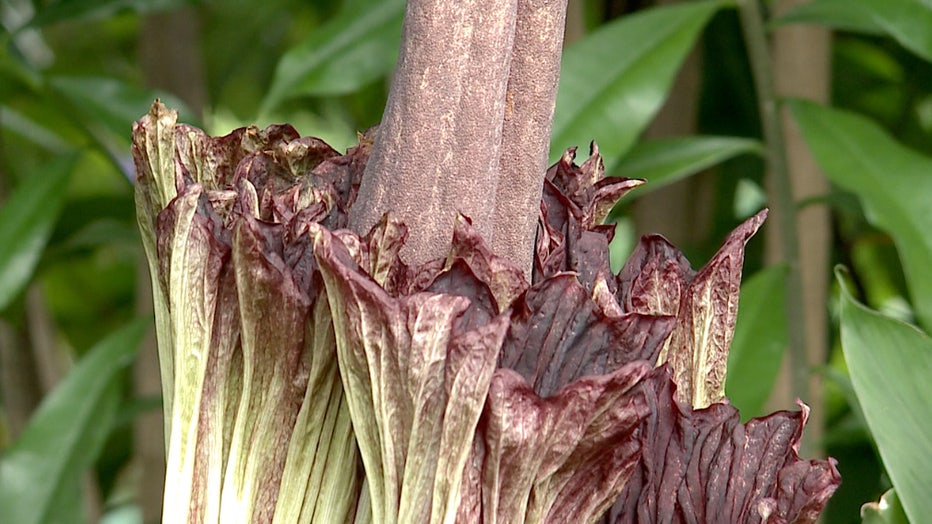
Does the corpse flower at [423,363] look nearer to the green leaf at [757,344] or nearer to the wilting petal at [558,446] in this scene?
the wilting petal at [558,446]

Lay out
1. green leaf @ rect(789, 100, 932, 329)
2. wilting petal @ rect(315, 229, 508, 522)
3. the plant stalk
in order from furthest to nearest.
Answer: the plant stalk, green leaf @ rect(789, 100, 932, 329), wilting petal @ rect(315, 229, 508, 522)

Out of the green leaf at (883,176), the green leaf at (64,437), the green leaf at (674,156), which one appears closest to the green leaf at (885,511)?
the green leaf at (883,176)

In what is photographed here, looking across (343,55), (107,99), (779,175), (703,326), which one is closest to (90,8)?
(107,99)

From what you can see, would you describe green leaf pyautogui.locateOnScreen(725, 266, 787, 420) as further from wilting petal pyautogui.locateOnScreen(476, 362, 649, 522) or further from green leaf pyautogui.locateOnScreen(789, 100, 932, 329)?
wilting petal pyautogui.locateOnScreen(476, 362, 649, 522)

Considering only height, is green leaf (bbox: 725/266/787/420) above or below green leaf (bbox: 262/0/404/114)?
below

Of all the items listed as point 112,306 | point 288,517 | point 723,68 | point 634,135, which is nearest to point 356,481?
point 288,517

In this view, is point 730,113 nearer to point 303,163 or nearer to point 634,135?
point 634,135

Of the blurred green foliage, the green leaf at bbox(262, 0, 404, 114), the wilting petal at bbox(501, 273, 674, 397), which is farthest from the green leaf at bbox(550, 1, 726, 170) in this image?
the wilting petal at bbox(501, 273, 674, 397)
